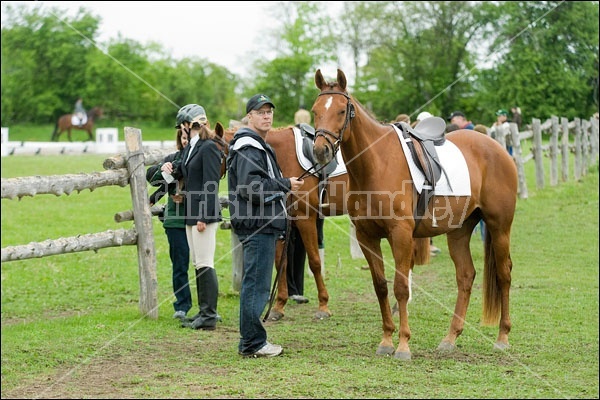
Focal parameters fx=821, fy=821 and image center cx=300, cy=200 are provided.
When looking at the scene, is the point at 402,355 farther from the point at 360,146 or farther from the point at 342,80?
the point at 342,80

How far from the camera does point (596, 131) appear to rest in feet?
94.2

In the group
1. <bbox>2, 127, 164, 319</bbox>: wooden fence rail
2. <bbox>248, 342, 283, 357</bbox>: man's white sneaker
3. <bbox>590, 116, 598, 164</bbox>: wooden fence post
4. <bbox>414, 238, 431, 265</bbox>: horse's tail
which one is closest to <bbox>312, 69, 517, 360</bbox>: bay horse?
<bbox>248, 342, 283, 357</bbox>: man's white sneaker

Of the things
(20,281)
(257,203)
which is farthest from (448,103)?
(257,203)

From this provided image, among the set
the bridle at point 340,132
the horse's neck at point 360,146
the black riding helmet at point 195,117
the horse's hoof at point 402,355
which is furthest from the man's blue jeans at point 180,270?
the horse's hoof at point 402,355

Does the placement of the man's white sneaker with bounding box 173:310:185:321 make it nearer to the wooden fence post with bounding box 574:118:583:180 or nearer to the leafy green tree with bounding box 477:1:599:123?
the wooden fence post with bounding box 574:118:583:180

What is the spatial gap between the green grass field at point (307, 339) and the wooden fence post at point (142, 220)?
224 mm

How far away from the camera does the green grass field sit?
595 centimetres

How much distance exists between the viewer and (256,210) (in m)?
6.89

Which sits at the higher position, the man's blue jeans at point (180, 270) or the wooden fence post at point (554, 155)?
the wooden fence post at point (554, 155)

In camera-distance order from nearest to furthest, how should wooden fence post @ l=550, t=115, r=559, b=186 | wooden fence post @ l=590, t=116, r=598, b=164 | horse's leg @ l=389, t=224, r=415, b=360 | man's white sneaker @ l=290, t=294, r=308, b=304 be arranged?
1. horse's leg @ l=389, t=224, r=415, b=360
2. man's white sneaker @ l=290, t=294, r=308, b=304
3. wooden fence post @ l=550, t=115, r=559, b=186
4. wooden fence post @ l=590, t=116, r=598, b=164

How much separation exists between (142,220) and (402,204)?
9.91 ft

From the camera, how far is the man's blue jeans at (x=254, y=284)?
6914 millimetres

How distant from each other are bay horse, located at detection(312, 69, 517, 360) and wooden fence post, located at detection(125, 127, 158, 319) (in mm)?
2527

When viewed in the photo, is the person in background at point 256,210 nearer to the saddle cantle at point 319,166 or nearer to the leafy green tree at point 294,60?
the saddle cantle at point 319,166
